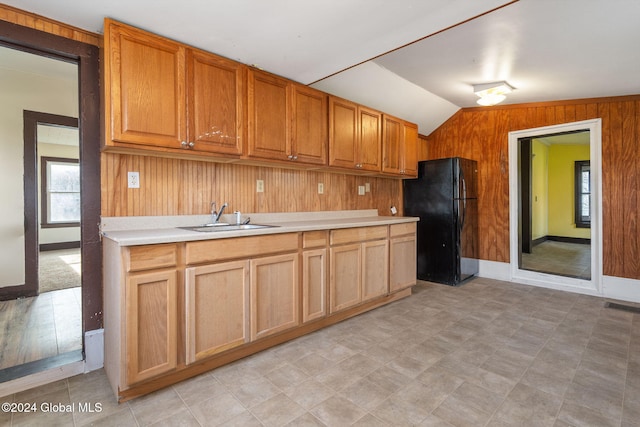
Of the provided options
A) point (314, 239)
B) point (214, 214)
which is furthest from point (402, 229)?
point (214, 214)

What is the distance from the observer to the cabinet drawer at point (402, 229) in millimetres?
3281

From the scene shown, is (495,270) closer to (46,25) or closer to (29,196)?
(46,25)

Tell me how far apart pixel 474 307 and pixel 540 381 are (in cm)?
133

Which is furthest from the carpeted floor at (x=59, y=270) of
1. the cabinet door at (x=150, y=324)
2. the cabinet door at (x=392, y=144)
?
the cabinet door at (x=392, y=144)

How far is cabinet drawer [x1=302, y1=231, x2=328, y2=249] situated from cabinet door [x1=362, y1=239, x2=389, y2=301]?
0.53m

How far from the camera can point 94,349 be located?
6.74 ft

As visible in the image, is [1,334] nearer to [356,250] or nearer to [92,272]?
[92,272]

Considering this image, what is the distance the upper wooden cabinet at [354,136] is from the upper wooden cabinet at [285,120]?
126 mm

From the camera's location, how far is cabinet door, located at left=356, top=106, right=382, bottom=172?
334cm

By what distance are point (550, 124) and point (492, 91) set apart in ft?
3.66

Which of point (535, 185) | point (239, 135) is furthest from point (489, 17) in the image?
point (535, 185)

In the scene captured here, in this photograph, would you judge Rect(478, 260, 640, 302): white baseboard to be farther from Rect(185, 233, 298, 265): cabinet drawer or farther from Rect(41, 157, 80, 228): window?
Rect(41, 157, 80, 228): window

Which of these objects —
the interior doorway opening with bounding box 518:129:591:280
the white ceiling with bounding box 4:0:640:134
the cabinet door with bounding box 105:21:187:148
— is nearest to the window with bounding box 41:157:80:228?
the cabinet door with bounding box 105:21:187:148

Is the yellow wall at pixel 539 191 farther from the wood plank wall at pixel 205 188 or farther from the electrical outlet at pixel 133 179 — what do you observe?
the electrical outlet at pixel 133 179
